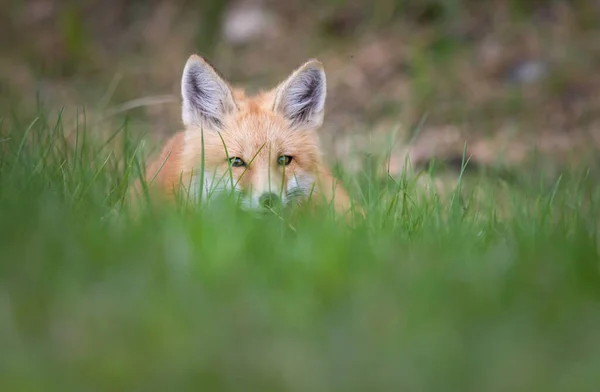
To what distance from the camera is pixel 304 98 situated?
4.31 meters

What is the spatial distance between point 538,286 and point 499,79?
21.5 feet

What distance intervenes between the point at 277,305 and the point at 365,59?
7338mm

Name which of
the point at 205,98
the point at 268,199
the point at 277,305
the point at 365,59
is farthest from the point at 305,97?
the point at 365,59

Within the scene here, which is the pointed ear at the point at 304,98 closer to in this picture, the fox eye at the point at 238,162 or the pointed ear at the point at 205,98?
the pointed ear at the point at 205,98

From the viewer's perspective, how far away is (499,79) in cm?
852

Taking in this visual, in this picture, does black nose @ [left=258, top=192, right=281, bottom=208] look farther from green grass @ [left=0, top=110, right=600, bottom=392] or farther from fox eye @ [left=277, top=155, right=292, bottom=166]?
green grass @ [left=0, top=110, right=600, bottom=392]

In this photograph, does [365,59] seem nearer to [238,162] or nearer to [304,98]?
[304,98]

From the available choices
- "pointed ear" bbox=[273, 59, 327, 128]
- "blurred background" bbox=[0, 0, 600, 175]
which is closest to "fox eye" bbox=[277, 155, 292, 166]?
"pointed ear" bbox=[273, 59, 327, 128]

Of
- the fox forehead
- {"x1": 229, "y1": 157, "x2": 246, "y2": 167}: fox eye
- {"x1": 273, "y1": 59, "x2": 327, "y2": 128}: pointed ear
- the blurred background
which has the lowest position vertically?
{"x1": 229, "y1": 157, "x2": 246, "y2": 167}: fox eye

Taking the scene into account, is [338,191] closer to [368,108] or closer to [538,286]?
[538,286]

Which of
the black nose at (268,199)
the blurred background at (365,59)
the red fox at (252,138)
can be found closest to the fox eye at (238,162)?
the red fox at (252,138)

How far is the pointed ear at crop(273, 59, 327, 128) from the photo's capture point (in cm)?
420

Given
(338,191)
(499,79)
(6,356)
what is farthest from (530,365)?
(499,79)

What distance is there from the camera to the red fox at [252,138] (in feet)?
12.7
